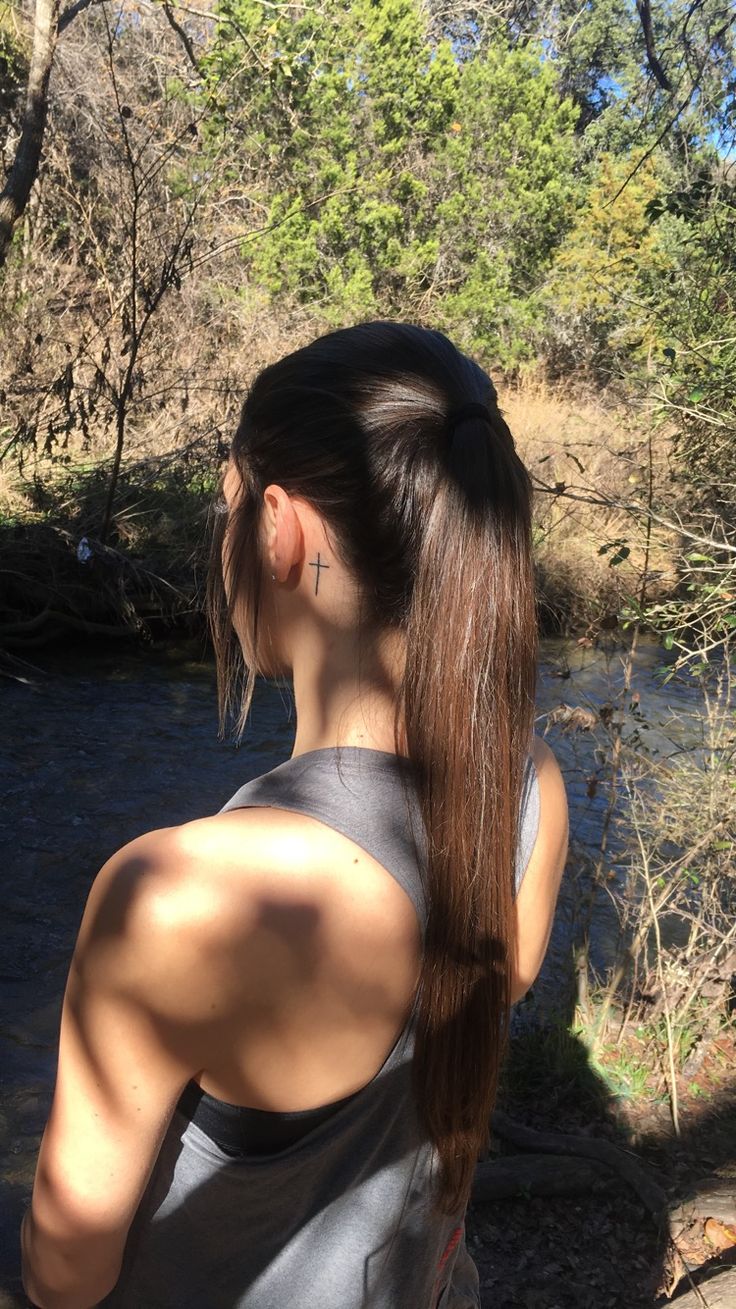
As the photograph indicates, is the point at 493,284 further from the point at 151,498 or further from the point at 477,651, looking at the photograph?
the point at 477,651

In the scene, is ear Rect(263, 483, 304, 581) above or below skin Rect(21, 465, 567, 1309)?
above

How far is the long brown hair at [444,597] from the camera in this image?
89 centimetres

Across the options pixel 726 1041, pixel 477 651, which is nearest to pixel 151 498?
pixel 726 1041

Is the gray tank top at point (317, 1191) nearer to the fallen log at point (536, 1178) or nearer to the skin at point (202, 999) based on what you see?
the skin at point (202, 999)

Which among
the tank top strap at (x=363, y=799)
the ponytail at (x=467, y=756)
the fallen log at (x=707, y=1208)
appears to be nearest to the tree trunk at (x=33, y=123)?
the fallen log at (x=707, y=1208)

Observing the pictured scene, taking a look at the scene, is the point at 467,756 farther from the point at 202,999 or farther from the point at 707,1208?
the point at 707,1208

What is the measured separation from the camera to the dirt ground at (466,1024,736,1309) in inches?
113

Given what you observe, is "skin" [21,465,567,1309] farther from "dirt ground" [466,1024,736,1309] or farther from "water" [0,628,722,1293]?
"water" [0,628,722,1293]

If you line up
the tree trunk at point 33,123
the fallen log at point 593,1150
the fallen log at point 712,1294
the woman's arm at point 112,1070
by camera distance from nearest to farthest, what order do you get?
the woman's arm at point 112,1070, the fallen log at point 712,1294, the fallen log at point 593,1150, the tree trunk at point 33,123

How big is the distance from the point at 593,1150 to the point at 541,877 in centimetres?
262

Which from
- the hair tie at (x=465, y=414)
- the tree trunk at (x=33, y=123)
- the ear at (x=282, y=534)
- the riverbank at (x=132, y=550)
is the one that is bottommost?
the riverbank at (x=132, y=550)

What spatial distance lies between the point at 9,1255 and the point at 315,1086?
9.72 feet

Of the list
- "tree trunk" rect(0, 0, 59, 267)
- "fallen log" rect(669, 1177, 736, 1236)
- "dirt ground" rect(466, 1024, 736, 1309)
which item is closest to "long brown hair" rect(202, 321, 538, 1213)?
"dirt ground" rect(466, 1024, 736, 1309)

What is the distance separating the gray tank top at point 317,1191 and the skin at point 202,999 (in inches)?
1.2
